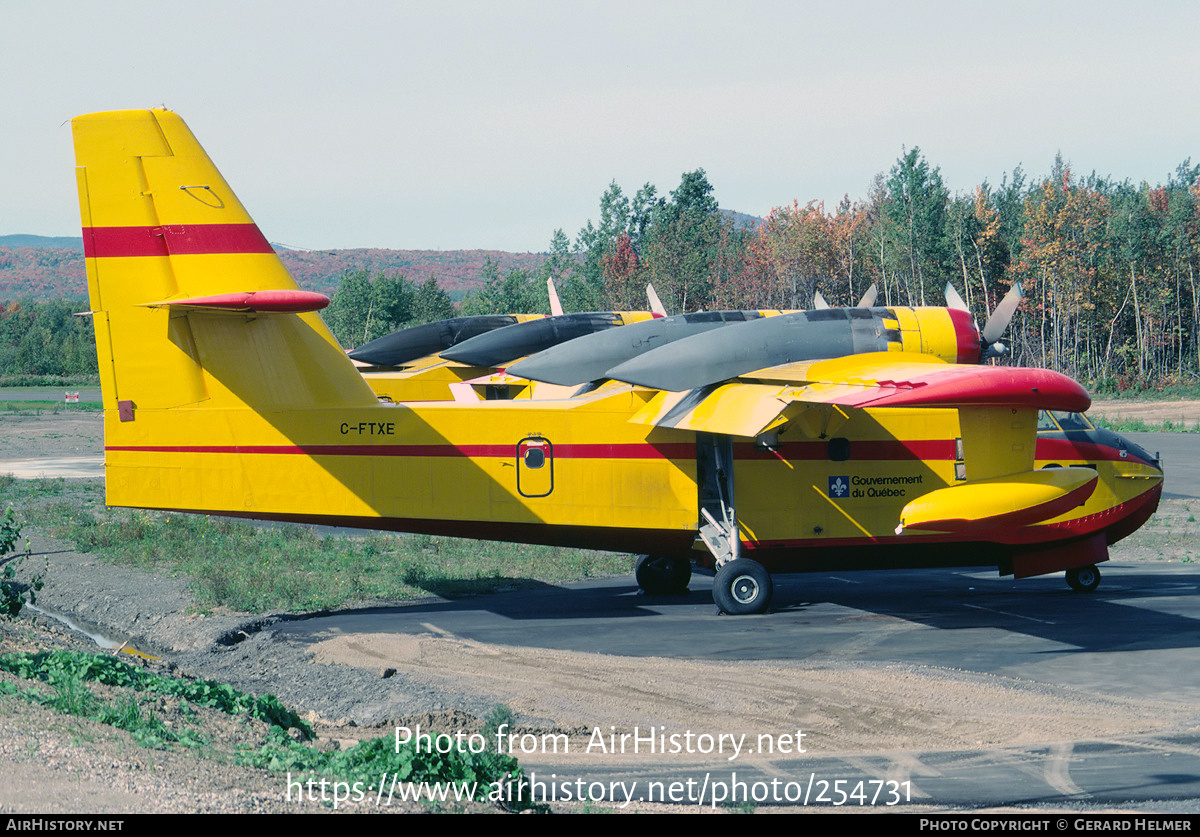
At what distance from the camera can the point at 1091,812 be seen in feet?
26.0

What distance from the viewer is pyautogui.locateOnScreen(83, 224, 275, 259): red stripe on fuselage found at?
13.4 metres

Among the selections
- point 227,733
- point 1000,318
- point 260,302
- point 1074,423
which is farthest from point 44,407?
point 227,733

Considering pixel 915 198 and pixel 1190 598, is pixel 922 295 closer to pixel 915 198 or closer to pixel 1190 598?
pixel 915 198

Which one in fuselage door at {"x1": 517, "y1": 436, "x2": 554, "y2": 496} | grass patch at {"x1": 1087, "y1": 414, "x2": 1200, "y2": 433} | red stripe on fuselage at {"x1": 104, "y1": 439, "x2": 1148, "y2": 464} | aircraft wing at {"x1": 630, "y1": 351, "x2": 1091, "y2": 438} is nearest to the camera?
aircraft wing at {"x1": 630, "y1": 351, "x2": 1091, "y2": 438}

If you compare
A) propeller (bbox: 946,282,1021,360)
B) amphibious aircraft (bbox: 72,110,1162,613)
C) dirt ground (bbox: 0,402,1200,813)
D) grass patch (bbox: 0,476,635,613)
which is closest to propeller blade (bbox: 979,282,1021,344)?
propeller (bbox: 946,282,1021,360)

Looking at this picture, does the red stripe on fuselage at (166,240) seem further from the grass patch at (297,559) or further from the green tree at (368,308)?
the green tree at (368,308)

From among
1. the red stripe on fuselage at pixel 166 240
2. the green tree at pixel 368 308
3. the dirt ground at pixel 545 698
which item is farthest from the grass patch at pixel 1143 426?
the green tree at pixel 368 308

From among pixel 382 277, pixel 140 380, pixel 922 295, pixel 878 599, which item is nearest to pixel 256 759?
pixel 140 380

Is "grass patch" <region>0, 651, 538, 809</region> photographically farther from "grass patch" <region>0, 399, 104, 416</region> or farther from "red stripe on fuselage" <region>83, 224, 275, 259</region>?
"grass patch" <region>0, 399, 104, 416</region>

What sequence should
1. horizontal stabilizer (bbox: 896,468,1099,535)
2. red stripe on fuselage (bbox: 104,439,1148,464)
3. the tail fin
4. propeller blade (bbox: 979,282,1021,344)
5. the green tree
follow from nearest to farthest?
horizontal stabilizer (bbox: 896,468,1099,535) < the tail fin < red stripe on fuselage (bbox: 104,439,1148,464) < propeller blade (bbox: 979,282,1021,344) < the green tree

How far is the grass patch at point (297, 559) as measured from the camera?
17047 millimetres

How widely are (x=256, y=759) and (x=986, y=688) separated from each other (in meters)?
8.01

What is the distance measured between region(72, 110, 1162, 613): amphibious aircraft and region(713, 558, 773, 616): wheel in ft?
0.10

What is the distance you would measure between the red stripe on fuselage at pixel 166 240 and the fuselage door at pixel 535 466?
479 cm
